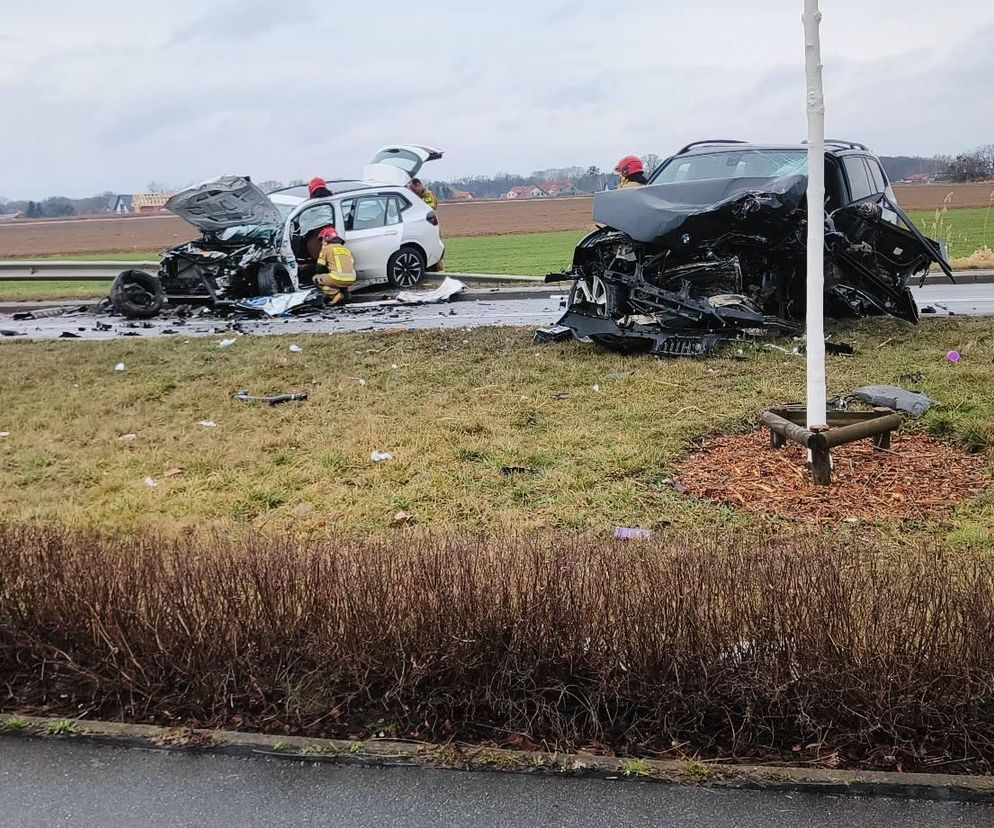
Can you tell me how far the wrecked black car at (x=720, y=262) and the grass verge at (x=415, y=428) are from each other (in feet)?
1.32

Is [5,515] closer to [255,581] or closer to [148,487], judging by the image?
[148,487]

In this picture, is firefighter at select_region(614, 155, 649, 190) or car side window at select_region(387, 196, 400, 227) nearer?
firefighter at select_region(614, 155, 649, 190)

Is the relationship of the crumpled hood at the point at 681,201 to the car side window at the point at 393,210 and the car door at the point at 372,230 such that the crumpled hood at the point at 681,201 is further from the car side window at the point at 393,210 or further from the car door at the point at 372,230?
the car side window at the point at 393,210

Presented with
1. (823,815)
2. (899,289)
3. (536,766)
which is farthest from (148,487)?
(899,289)

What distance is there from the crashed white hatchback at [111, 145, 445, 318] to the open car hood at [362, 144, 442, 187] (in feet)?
2.31

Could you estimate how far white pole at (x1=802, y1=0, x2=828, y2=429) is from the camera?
396 cm

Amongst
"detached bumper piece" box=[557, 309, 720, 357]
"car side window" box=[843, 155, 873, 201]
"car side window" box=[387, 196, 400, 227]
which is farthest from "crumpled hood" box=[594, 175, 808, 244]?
"car side window" box=[387, 196, 400, 227]

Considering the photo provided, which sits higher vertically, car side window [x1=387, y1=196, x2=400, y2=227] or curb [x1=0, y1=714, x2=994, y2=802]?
car side window [x1=387, y1=196, x2=400, y2=227]

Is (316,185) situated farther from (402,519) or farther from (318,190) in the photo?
(402,519)

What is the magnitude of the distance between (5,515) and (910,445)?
15.1 ft

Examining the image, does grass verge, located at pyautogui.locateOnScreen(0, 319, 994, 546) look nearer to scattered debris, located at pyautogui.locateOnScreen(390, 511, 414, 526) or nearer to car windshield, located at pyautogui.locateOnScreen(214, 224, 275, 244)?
scattered debris, located at pyautogui.locateOnScreen(390, 511, 414, 526)

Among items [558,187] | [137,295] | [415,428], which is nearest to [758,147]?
[415,428]

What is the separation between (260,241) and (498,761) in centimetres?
1206

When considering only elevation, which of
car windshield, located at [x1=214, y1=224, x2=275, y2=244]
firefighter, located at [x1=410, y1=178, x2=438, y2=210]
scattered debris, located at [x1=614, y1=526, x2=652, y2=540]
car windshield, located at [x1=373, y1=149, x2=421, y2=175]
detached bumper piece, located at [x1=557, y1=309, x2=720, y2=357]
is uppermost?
car windshield, located at [x1=373, y1=149, x2=421, y2=175]
